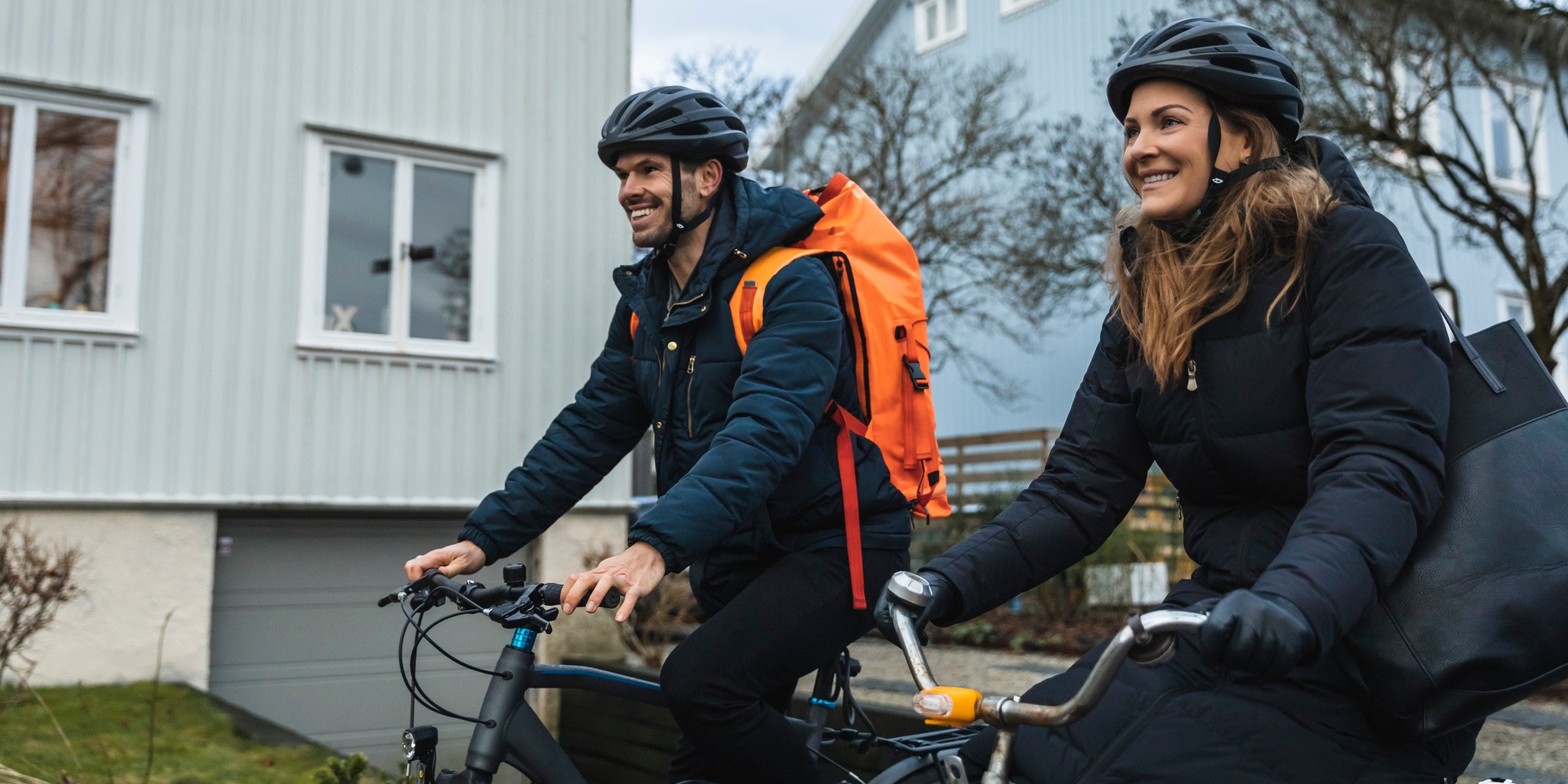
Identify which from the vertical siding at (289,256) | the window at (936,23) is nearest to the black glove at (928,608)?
the vertical siding at (289,256)

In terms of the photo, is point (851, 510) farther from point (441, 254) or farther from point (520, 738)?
point (441, 254)

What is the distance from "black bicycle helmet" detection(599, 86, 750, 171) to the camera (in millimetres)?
3049

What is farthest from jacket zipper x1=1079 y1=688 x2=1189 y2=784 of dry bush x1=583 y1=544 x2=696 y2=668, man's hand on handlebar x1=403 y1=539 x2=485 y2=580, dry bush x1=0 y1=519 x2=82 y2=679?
dry bush x1=583 y1=544 x2=696 y2=668

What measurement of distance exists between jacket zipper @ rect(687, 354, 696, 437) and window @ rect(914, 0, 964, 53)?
20.3 metres

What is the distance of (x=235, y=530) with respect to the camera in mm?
8602

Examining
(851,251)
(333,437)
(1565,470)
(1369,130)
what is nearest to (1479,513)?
(1565,470)

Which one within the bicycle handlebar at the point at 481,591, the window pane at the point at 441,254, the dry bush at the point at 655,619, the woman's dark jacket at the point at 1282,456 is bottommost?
the dry bush at the point at 655,619

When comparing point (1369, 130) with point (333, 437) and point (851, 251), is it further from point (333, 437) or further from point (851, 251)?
point (851, 251)

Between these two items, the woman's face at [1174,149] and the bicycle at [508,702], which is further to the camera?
the bicycle at [508,702]

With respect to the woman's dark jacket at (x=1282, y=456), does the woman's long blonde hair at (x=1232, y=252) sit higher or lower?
higher

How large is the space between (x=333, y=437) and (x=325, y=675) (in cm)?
161

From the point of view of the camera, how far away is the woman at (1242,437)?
1.68m

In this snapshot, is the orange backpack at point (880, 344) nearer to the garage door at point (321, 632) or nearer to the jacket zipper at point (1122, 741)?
the jacket zipper at point (1122, 741)

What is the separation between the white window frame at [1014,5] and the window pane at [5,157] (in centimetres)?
1623
